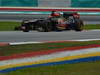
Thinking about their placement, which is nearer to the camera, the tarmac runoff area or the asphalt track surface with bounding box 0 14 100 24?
the tarmac runoff area

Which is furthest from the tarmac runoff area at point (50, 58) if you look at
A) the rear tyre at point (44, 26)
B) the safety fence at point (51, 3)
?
the safety fence at point (51, 3)

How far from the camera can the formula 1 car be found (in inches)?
669

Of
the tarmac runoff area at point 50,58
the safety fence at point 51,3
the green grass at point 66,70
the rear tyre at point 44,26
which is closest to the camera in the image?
the green grass at point 66,70

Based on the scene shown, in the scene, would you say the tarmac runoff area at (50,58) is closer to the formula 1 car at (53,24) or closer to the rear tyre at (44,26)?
the rear tyre at (44,26)

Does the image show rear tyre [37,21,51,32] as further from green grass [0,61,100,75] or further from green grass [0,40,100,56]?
green grass [0,61,100,75]

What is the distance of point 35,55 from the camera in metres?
8.56

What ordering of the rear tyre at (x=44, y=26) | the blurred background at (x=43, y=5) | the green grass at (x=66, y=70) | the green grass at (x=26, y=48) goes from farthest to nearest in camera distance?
the blurred background at (x=43, y=5)
the rear tyre at (x=44, y=26)
the green grass at (x=26, y=48)
the green grass at (x=66, y=70)

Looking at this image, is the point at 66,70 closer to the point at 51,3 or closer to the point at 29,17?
the point at 29,17

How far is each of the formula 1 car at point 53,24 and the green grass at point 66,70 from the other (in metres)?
8.55

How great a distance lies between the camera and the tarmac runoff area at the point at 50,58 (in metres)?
8.05

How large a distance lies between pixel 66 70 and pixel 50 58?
560 millimetres

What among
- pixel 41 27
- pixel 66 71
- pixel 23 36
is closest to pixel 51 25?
pixel 41 27

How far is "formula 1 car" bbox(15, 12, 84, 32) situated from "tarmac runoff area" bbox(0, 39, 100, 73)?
8.13m

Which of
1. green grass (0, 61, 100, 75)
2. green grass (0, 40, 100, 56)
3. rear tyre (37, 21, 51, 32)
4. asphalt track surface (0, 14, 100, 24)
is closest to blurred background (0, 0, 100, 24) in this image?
asphalt track surface (0, 14, 100, 24)
